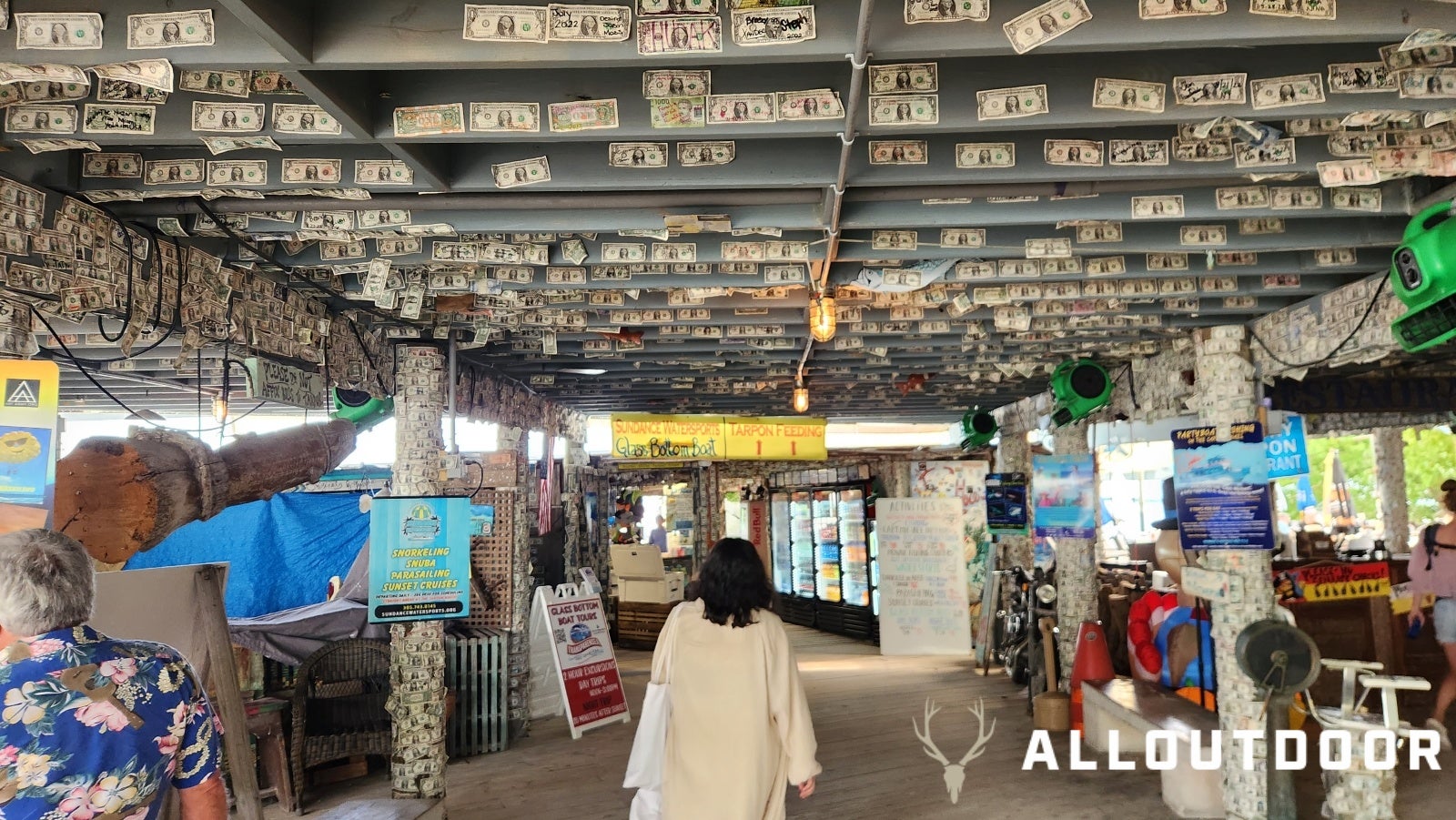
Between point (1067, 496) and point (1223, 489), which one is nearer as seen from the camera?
point (1223, 489)

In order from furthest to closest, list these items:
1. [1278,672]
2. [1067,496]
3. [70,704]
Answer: [1067,496] → [1278,672] → [70,704]

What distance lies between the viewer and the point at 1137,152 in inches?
130

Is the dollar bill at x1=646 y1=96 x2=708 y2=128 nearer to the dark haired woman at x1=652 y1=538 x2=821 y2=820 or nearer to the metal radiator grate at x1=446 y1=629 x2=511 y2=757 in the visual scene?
the dark haired woman at x1=652 y1=538 x2=821 y2=820

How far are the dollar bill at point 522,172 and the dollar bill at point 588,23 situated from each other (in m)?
0.92

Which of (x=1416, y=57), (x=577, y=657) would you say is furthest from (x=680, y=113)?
(x=577, y=657)

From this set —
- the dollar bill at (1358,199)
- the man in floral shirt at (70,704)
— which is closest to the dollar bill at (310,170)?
the man in floral shirt at (70,704)

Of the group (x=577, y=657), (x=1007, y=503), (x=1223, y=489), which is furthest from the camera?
(x=1007, y=503)

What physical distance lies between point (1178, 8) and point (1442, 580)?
21.0ft

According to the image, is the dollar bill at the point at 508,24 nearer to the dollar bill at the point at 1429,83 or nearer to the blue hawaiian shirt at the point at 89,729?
the blue hawaiian shirt at the point at 89,729

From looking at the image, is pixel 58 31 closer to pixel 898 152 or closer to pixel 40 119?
pixel 40 119

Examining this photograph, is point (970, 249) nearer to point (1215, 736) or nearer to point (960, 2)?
point (960, 2)

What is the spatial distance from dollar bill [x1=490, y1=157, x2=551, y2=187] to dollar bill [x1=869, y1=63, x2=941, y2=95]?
4.07 ft

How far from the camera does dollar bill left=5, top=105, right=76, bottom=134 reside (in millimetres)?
2775

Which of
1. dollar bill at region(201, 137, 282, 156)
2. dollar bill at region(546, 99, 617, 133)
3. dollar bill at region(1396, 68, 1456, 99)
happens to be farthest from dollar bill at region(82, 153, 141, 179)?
dollar bill at region(1396, 68, 1456, 99)
